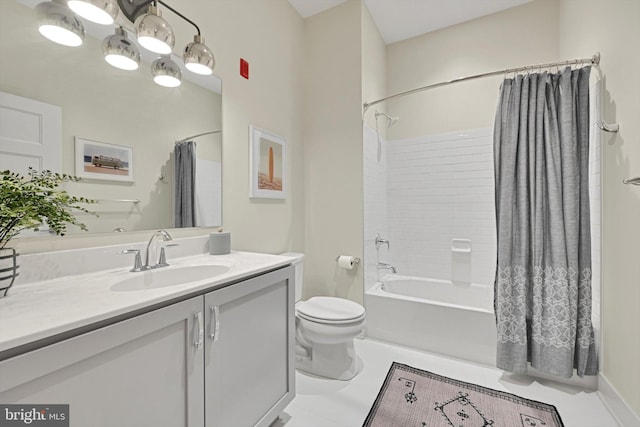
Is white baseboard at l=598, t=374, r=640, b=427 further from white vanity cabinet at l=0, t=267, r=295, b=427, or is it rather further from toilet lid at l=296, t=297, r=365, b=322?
white vanity cabinet at l=0, t=267, r=295, b=427

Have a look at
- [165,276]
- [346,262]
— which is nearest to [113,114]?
[165,276]

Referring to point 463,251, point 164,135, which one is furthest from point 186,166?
point 463,251

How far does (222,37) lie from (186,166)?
0.93 meters

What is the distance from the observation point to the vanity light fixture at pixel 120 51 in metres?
1.26

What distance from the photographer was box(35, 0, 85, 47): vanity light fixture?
1066 millimetres

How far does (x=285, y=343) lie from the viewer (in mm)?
1453

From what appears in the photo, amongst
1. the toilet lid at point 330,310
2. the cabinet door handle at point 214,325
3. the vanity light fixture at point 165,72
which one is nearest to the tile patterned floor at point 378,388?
the toilet lid at point 330,310

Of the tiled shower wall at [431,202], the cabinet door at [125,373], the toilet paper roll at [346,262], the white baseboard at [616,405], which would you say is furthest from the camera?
the tiled shower wall at [431,202]

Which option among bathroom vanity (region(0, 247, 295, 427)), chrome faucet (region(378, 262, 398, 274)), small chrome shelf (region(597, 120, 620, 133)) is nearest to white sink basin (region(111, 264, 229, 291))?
bathroom vanity (region(0, 247, 295, 427))

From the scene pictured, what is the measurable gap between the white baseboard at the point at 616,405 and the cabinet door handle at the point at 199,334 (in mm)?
1998

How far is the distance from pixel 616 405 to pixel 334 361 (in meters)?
1.54

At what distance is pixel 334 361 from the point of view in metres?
1.90

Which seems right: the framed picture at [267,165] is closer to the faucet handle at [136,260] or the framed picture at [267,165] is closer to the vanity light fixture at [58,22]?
the faucet handle at [136,260]

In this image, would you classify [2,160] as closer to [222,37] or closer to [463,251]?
[222,37]
